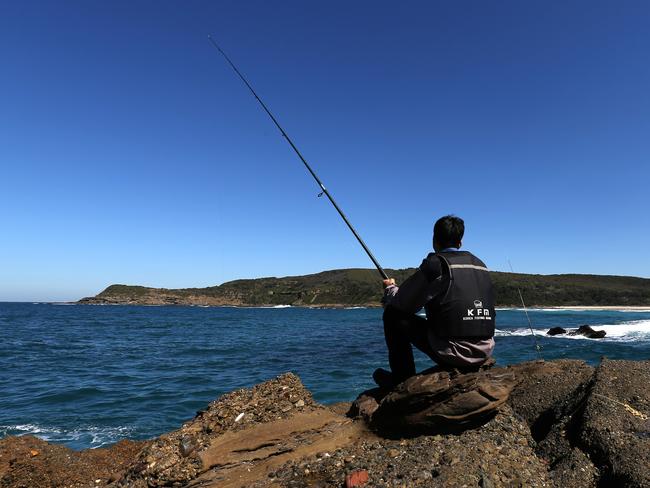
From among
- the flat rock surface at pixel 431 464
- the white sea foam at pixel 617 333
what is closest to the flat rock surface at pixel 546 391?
the flat rock surface at pixel 431 464

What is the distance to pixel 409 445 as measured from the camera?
454 cm

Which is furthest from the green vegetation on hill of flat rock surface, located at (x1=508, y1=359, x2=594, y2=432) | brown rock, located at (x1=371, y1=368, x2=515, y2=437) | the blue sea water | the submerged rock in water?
brown rock, located at (x1=371, y1=368, x2=515, y2=437)

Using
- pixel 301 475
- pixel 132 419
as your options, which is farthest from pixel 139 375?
pixel 301 475

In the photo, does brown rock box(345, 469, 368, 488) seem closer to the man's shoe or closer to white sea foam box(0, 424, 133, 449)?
the man's shoe

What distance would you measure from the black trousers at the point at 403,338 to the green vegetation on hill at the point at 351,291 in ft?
428

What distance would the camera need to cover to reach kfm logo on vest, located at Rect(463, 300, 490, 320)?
4.70 metres

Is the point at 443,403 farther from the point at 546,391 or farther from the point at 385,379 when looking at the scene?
the point at 546,391

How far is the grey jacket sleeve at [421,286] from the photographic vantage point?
4.71 m

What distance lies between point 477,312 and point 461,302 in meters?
0.24

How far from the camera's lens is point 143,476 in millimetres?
4762

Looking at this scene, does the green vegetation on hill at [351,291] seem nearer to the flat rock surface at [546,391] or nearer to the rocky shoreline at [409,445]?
the flat rock surface at [546,391]

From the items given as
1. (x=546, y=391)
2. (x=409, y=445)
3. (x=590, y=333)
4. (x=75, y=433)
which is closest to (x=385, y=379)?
(x=409, y=445)

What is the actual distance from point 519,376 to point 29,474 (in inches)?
332

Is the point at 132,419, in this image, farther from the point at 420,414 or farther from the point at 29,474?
the point at 420,414
